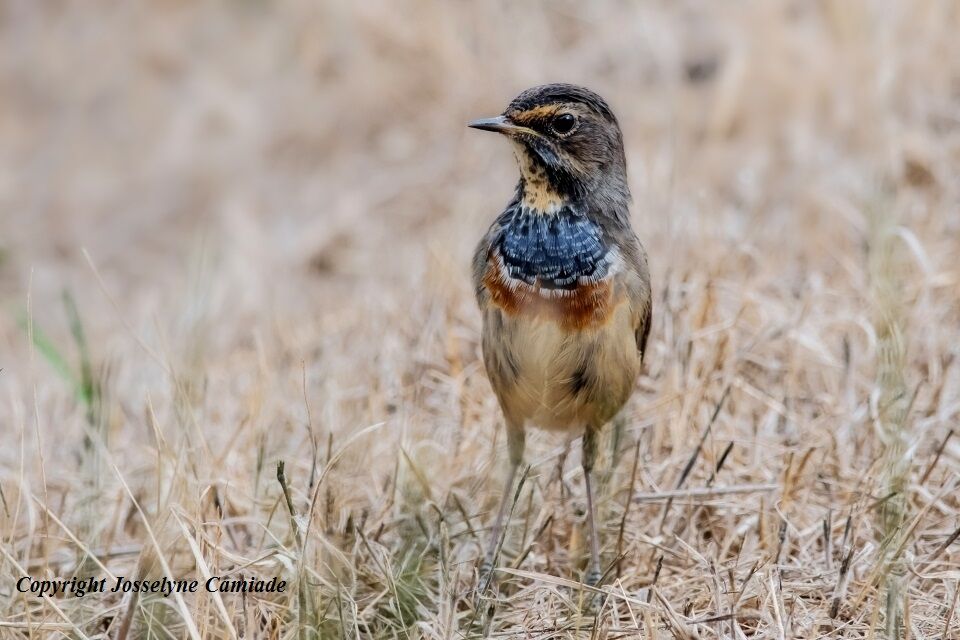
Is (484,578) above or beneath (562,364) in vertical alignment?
beneath

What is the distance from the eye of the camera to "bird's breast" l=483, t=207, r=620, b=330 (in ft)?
12.7

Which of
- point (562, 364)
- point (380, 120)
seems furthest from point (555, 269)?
point (380, 120)

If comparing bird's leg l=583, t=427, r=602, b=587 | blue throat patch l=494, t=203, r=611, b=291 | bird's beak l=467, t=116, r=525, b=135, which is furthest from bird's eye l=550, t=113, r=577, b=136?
bird's leg l=583, t=427, r=602, b=587

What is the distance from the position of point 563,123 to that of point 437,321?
1.83m

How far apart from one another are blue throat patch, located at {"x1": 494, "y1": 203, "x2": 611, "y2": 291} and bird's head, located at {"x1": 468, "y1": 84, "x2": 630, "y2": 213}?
→ 0.22ft

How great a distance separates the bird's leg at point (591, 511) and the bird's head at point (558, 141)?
0.81 meters

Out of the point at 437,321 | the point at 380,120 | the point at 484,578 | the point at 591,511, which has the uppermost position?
the point at 380,120

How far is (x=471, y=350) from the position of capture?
5602 millimetres

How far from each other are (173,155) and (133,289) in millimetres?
1338

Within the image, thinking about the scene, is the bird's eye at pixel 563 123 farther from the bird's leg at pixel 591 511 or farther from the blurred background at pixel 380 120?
the blurred background at pixel 380 120

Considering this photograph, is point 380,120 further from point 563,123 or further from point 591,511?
point 591,511

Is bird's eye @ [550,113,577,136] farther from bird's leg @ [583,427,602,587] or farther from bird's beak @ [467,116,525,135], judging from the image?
bird's leg @ [583,427,602,587]

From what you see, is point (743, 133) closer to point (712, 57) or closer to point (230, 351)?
point (712, 57)

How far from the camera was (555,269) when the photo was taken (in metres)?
3.89
